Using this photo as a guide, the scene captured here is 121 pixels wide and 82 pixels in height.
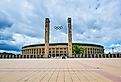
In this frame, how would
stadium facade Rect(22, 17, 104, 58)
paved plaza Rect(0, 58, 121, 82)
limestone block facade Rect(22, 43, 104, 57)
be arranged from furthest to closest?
limestone block facade Rect(22, 43, 104, 57) → stadium facade Rect(22, 17, 104, 58) → paved plaza Rect(0, 58, 121, 82)

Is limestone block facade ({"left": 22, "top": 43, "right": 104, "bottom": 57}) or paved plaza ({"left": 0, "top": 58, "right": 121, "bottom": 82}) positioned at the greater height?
limestone block facade ({"left": 22, "top": 43, "right": 104, "bottom": 57})

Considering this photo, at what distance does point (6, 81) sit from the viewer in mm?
7258

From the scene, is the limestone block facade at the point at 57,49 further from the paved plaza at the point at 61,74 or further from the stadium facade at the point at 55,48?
the paved plaza at the point at 61,74

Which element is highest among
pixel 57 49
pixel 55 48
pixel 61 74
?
pixel 55 48

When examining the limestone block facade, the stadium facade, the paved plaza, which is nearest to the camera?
the paved plaza

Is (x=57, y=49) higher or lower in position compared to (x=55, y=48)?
lower

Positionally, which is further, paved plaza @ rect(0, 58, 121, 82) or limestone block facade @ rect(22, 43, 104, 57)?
limestone block facade @ rect(22, 43, 104, 57)

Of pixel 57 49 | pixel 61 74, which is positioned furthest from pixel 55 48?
pixel 61 74

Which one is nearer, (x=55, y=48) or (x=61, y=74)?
(x=61, y=74)

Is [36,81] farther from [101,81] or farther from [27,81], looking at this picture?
[101,81]

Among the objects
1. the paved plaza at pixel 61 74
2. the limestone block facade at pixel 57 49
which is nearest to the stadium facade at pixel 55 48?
the limestone block facade at pixel 57 49

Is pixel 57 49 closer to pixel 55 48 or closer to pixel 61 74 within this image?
pixel 55 48

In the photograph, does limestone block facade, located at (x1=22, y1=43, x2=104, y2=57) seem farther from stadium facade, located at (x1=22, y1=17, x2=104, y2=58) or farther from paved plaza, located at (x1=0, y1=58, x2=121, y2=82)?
paved plaza, located at (x1=0, y1=58, x2=121, y2=82)

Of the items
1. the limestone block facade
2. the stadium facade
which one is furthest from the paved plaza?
the limestone block facade
